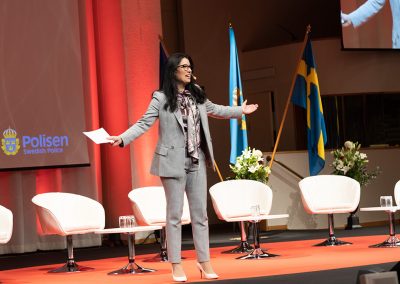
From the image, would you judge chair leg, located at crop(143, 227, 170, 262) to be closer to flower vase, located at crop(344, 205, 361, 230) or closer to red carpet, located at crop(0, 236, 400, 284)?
red carpet, located at crop(0, 236, 400, 284)

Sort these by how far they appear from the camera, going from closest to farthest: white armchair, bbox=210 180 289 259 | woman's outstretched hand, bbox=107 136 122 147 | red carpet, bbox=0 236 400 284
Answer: woman's outstretched hand, bbox=107 136 122 147 → red carpet, bbox=0 236 400 284 → white armchair, bbox=210 180 289 259

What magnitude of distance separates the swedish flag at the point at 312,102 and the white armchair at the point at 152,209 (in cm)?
367

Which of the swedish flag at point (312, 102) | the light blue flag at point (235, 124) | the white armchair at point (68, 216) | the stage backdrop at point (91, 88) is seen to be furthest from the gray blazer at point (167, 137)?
the swedish flag at point (312, 102)

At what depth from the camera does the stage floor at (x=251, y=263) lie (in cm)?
605

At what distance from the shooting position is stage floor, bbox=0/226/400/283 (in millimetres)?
6051

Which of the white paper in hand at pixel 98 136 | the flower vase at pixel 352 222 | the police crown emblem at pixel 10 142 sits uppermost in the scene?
the police crown emblem at pixel 10 142

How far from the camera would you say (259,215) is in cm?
768

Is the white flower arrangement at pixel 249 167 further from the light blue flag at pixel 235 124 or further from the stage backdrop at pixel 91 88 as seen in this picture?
the stage backdrop at pixel 91 88

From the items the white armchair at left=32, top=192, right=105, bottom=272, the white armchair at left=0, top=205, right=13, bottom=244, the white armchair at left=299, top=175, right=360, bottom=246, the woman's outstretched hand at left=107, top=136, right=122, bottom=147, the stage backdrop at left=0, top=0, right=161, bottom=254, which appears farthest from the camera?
the stage backdrop at left=0, top=0, right=161, bottom=254

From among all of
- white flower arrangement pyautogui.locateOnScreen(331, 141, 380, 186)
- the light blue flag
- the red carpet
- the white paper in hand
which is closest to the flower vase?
white flower arrangement pyautogui.locateOnScreen(331, 141, 380, 186)

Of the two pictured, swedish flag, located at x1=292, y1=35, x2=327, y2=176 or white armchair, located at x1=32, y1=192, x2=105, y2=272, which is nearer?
white armchair, located at x1=32, y1=192, x2=105, y2=272

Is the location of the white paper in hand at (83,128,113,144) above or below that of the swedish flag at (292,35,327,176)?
below

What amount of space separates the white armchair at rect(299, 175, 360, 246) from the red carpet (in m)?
0.38

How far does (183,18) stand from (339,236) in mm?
6608
